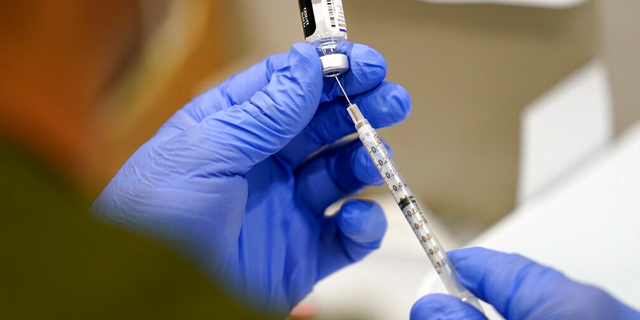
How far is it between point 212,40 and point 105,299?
5.49 ft

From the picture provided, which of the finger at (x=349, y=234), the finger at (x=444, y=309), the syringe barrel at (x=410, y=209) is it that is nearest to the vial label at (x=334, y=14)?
the syringe barrel at (x=410, y=209)

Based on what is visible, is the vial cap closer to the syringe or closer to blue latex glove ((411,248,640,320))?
the syringe

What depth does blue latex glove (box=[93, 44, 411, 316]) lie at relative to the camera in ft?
2.14

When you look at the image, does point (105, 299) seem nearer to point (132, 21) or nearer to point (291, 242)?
point (291, 242)

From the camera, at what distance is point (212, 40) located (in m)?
1.67

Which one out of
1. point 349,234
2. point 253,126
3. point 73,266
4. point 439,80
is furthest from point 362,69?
point 439,80

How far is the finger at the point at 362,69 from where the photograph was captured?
0.71m

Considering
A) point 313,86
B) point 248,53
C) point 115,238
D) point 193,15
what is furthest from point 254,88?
point 193,15

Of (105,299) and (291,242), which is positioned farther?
(291,242)

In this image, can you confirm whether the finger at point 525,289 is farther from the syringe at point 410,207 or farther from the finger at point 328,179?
the finger at point 328,179

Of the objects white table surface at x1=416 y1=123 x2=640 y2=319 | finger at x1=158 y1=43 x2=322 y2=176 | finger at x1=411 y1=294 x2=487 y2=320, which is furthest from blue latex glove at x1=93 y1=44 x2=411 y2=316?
white table surface at x1=416 y1=123 x2=640 y2=319

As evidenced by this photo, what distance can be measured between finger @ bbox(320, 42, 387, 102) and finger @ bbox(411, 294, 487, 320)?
402 mm

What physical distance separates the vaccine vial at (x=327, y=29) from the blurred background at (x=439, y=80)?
0.71 m

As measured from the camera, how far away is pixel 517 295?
53cm
